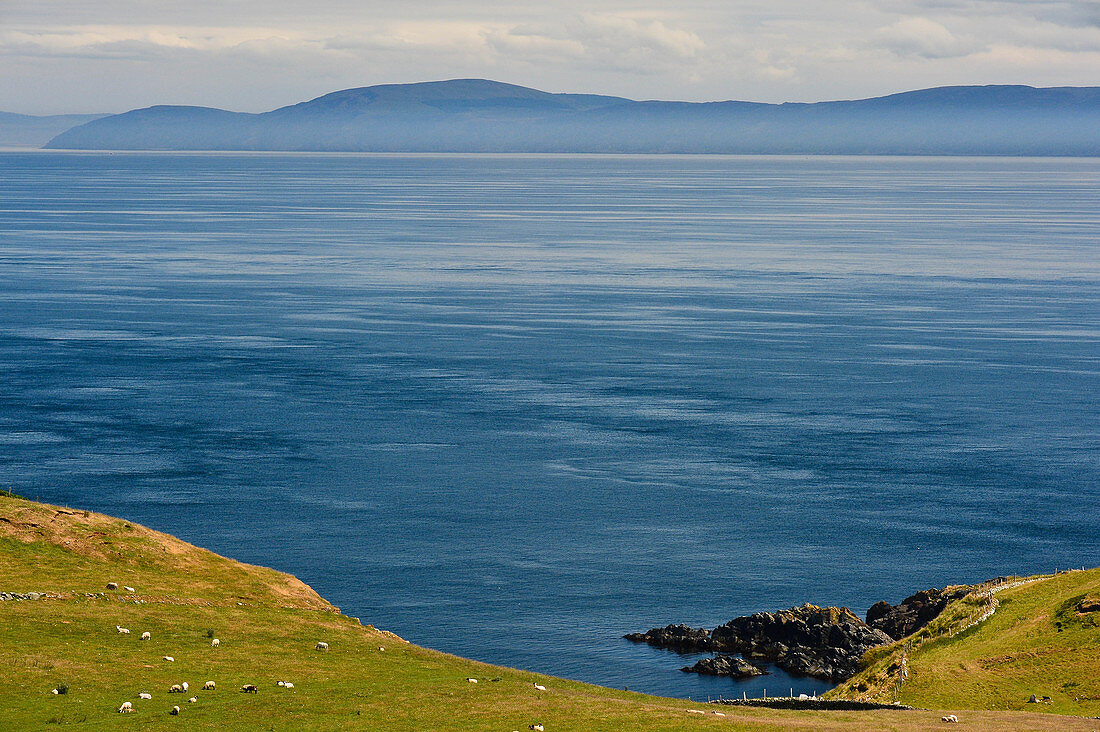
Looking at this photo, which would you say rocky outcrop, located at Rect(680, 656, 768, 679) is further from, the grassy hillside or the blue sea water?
the grassy hillside

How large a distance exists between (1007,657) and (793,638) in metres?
17.4

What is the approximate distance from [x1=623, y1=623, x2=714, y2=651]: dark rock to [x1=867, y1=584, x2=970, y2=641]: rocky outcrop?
353 inches

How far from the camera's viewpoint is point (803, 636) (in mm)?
63438

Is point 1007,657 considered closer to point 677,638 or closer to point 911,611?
point 911,611

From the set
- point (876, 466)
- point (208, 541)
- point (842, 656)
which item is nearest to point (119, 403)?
point (208, 541)

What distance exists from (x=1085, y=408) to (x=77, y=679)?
9456 cm

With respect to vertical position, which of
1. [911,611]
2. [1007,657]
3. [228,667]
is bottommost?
[911,611]

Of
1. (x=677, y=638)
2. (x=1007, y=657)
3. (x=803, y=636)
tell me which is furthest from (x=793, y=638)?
(x=1007, y=657)

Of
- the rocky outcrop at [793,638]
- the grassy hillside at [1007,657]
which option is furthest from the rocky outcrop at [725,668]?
the grassy hillside at [1007,657]

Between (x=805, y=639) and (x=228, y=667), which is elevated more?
(x=228, y=667)

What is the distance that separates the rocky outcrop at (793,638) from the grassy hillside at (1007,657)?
A: 684cm

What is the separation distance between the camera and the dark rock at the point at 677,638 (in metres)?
64.1

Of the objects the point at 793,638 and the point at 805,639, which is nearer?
the point at 805,639

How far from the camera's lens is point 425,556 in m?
76.0
